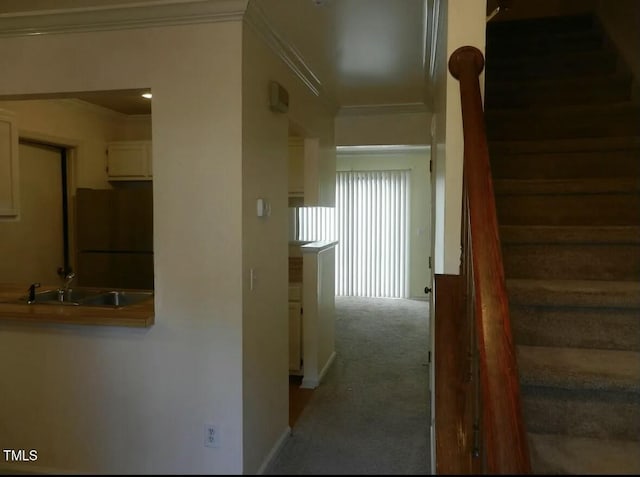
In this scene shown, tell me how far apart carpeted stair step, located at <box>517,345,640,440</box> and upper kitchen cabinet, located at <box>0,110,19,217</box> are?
10.6 ft

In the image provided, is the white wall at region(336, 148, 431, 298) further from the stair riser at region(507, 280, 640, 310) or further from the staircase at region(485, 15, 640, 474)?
the stair riser at region(507, 280, 640, 310)

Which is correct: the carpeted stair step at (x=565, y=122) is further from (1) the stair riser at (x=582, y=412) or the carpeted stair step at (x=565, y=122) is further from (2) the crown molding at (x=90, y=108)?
(2) the crown molding at (x=90, y=108)

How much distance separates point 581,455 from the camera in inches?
32.8

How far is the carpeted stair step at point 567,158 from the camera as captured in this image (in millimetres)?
2383

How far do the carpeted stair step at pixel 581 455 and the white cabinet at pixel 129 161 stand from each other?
12.5 ft

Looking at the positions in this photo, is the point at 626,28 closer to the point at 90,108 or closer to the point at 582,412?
the point at 582,412

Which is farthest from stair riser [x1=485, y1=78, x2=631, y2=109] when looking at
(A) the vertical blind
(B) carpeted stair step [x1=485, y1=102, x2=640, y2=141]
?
(A) the vertical blind

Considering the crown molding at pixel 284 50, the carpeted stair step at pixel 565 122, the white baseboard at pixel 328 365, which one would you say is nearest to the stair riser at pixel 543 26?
the carpeted stair step at pixel 565 122

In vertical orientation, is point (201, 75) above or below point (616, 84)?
below

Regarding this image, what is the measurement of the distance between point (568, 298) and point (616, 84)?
182 centimetres

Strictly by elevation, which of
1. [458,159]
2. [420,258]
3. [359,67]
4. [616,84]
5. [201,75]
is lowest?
[420,258]

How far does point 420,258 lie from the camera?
7527mm

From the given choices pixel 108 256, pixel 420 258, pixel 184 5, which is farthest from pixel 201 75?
pixel 420 258

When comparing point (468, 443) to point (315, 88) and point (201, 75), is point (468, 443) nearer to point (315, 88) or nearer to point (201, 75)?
point (201, 75)
